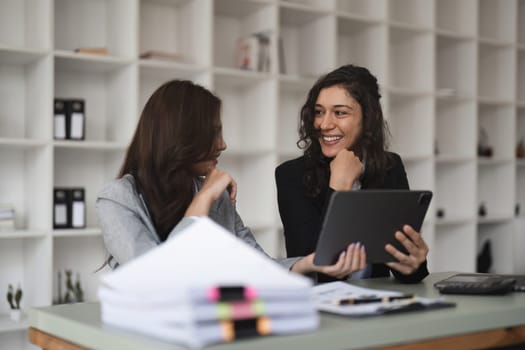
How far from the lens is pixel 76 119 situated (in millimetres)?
3451

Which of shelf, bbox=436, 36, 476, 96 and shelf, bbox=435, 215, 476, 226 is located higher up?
shelf, bbox=436, 36, 476, 96

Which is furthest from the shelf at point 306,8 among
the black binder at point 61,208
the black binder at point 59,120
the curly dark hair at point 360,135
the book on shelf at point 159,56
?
the black binder at point 61,208

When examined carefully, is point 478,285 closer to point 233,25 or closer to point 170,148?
point 170,148

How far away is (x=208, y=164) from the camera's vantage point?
208cm

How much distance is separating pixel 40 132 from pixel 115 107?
0.47 metres

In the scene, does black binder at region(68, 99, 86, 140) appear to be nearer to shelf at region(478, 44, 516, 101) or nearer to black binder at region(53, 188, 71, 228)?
black binder at region(53, 188, 71, 228)

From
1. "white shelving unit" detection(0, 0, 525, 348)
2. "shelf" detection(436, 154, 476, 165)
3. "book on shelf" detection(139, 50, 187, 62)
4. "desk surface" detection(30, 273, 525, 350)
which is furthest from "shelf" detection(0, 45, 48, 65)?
"shelf" detection(436, 154, 476, 165)

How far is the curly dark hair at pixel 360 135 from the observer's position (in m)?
2.56

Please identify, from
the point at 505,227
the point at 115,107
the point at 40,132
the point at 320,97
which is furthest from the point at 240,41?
the point at 505,227

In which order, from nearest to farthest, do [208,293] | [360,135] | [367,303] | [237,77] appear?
[208,293] < [367,303] < [360,135] < [237,77]

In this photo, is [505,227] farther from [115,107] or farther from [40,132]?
[40,132]

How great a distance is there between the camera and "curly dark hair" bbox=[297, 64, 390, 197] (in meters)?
2.56

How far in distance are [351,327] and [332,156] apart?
1.35 meters

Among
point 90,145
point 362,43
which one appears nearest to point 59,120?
point 90,145
